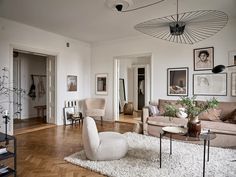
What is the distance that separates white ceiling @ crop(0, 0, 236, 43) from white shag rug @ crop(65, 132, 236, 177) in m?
2.83

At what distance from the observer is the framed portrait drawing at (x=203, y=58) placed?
15.9ft

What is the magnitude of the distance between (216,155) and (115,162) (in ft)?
5.89

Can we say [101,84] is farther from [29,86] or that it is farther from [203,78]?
[203,78]

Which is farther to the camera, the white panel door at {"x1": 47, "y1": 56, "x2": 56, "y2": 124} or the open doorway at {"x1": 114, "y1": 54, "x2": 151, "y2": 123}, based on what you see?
the open doorway at {"x1": 114, "y1": 54, "x2": 151, "y2": 123}

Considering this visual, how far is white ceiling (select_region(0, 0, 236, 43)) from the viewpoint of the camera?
3.66 meters

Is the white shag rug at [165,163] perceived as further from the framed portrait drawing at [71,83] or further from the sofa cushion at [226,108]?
the framed portrait drawing at [71,83]

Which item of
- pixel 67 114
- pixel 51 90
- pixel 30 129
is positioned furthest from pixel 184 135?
pixel 51 90

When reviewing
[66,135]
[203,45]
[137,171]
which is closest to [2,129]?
[66,135]

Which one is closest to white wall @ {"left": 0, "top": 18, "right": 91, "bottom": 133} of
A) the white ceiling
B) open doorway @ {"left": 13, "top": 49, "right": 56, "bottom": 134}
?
the white ceiling

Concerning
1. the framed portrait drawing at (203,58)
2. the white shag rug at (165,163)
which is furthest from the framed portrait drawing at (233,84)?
the white shag rug at (165,163)

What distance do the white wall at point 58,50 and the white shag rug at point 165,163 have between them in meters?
3.05

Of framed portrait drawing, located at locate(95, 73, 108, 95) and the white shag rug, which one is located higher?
framed portrait drawing, located at locate(95, 73, 108, 95)

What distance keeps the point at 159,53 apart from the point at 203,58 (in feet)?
4.13

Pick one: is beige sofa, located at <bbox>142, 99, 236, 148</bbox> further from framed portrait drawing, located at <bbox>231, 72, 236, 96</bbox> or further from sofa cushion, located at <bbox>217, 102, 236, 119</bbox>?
framed portrait drawing, located at <bbox>231, 72, 236, 96</bbox>
